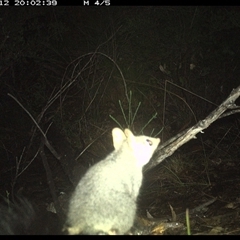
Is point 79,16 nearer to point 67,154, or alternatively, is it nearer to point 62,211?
point 67,154

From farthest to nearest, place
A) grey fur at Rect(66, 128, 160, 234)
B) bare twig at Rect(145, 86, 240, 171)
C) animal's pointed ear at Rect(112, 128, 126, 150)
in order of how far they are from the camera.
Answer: bare twig at Rect(145, 86, 240, 171) < animal's pointed ear at Rect(112, 128, 126, 150) < grey fur at Rect(66, 128, 160, 234)

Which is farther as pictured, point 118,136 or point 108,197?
point 118,136

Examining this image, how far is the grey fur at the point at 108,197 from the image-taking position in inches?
96.6

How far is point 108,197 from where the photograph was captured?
8.47 feet

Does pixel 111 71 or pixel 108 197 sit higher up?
pixel 111 71

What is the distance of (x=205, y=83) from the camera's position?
6934 millimetres

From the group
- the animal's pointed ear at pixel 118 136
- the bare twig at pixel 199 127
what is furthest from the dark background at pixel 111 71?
the animal's pointed ear at pixel 118 136

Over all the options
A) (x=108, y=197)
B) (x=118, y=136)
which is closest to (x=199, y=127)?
(x=118, y=136)

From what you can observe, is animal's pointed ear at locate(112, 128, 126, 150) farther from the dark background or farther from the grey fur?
the dark background

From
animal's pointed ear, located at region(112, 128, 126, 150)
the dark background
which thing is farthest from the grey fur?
the dark background

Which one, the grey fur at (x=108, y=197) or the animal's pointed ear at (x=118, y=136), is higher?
the animal's pointed ear at (x=118, y=136)

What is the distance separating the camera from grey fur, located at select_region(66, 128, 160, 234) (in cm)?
245

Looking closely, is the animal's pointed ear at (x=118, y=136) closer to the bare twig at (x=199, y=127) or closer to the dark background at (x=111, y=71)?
the bare twig at (x=199, y=127)

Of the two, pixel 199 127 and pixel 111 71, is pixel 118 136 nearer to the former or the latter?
pixel 199 127
